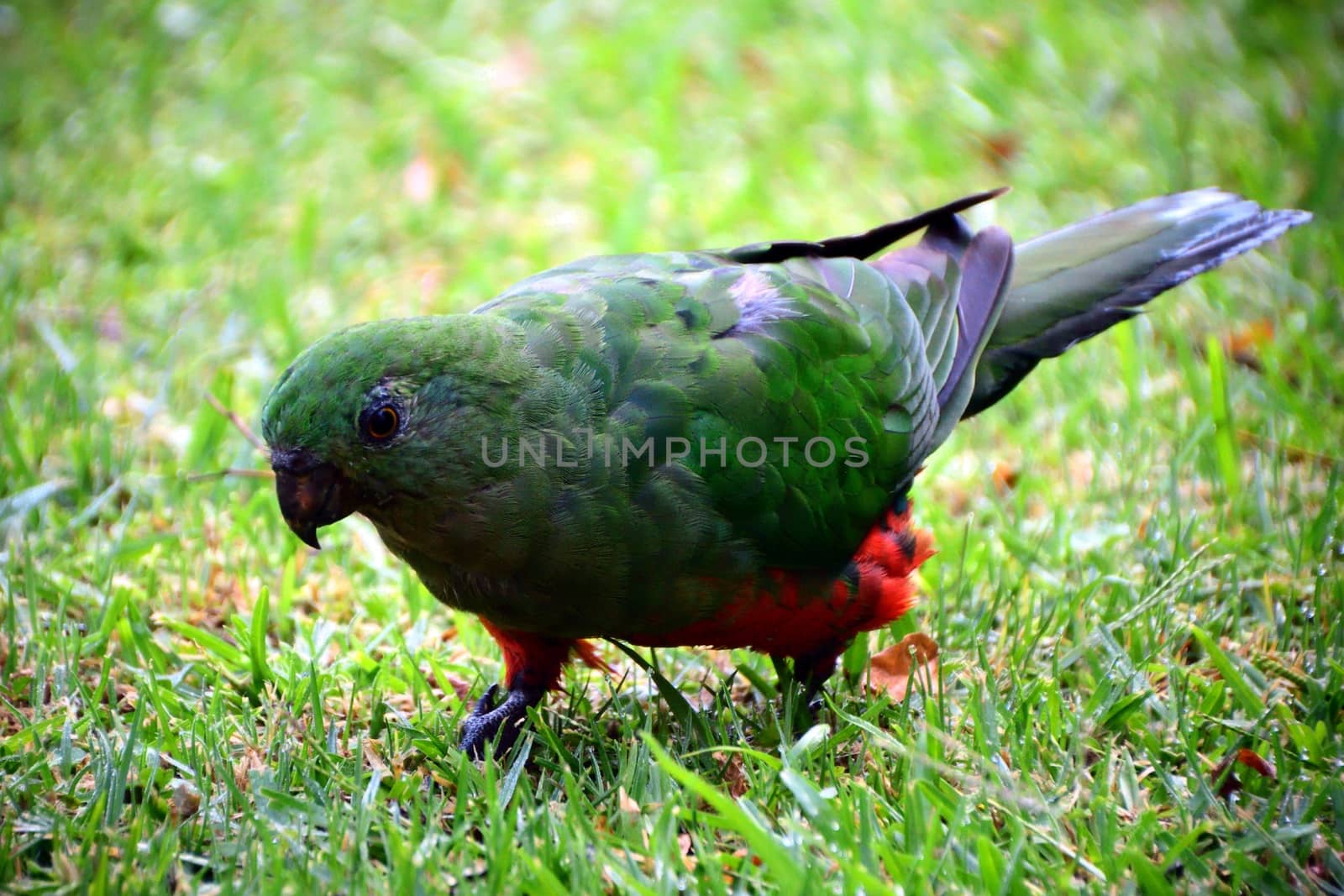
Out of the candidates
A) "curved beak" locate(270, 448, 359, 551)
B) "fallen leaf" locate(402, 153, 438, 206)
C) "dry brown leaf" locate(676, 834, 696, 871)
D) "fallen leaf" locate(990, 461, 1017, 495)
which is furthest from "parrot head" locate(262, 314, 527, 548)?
"fallen leaf" locate(402, 153, 438, 206)

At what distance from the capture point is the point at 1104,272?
396cm

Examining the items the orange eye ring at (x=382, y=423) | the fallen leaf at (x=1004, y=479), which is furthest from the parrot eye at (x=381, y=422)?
the fallen leaf at (x=1004, y=479)

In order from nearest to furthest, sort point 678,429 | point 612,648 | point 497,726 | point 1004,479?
point 678,429, point 497,726, point 612,648, point 1004,479

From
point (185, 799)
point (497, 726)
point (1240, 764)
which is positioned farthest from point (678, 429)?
point (1240, 764)

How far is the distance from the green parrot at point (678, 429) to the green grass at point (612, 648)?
1.24 ft

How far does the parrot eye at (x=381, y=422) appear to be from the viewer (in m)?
2.84

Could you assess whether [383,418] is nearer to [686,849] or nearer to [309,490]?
[309,490]

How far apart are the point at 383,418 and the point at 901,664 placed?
1777mm

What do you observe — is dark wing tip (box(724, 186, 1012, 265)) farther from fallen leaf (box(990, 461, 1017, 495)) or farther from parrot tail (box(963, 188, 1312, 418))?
fallen leaf (box(990, 461, 1017, 495))

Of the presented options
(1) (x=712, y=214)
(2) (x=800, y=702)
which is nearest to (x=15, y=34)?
(1) (x=712, y=214)

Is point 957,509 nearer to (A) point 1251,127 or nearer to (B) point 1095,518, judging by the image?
(B) point 1095,518

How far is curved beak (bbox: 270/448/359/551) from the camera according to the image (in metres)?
2.86

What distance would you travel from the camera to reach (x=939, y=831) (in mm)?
2807

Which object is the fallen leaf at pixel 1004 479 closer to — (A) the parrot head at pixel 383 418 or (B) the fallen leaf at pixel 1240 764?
(B) the fallen leaf at pixel 1240 764
